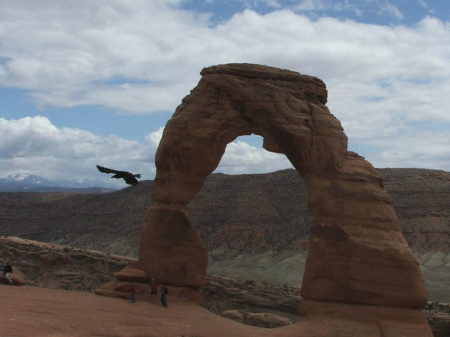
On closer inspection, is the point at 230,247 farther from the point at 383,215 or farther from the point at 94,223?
the point at 383,215

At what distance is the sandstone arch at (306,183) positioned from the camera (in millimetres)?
20016

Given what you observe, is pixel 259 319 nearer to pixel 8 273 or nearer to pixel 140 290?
pixel 140 290

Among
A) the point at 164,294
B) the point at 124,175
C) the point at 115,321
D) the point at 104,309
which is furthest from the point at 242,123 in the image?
the point at 115,321

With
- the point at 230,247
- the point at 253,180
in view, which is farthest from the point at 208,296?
the point at 253,180

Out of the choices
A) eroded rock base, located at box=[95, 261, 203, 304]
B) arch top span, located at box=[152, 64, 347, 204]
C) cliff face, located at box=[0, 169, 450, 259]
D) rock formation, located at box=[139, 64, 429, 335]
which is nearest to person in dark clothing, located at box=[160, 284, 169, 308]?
eroded rock base, located at box=[95, 261, 203, 304]

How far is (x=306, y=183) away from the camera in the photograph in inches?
851

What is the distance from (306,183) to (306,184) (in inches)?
1.5

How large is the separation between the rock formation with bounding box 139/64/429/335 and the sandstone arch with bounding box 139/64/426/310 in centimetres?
3

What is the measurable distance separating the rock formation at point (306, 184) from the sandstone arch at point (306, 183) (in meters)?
0.03

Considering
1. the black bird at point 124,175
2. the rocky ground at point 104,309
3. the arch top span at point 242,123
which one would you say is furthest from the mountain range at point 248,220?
the arch top span at point 242,123

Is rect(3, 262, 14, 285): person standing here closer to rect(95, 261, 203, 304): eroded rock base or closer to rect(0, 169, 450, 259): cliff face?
rect(95, 261, 203, 304): eroded rock base

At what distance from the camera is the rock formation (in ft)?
65.7

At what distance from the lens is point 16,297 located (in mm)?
19031

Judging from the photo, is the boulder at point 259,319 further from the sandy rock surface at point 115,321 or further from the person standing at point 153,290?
the person standing at point 153,290
